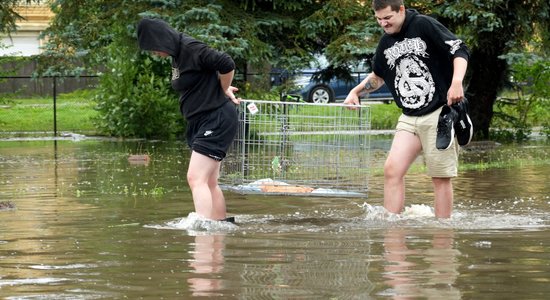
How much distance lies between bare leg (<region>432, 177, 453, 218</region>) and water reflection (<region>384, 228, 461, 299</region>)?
591 mm

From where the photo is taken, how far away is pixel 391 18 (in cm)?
942

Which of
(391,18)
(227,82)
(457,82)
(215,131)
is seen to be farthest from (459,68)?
(215,131)

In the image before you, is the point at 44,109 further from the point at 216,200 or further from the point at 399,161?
the point at 399,161

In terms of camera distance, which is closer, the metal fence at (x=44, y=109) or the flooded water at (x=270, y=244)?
the flooded water at (x=270, y=244)

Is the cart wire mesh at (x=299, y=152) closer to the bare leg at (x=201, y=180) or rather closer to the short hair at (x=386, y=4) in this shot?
the bare leg at (x=201, y=180)

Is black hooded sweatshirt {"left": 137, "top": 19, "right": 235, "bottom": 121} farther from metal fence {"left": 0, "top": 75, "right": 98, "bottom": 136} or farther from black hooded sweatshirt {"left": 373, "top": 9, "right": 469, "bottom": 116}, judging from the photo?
metal fence {"left": 0, "top": 75, "right": 98, "bottom": 136}

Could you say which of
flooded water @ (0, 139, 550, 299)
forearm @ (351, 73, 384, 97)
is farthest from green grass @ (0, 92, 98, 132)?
forearm @ (351, 73, 384, 97)

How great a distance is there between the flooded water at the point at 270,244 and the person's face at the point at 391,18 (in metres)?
1.54

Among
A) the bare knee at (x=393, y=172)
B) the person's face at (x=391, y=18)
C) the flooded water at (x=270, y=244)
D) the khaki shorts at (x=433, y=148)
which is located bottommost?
the flooded water at (x=270, y=244)

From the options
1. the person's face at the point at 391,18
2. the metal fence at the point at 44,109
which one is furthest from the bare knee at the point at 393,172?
the metal fence at the point at 44,109

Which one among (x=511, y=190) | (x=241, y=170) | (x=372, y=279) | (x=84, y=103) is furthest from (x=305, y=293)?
(x=84, y=103)

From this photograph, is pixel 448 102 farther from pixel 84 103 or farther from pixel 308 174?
pixel 84 103

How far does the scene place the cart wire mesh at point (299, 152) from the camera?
1107cm

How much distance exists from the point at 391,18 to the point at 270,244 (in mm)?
2114
